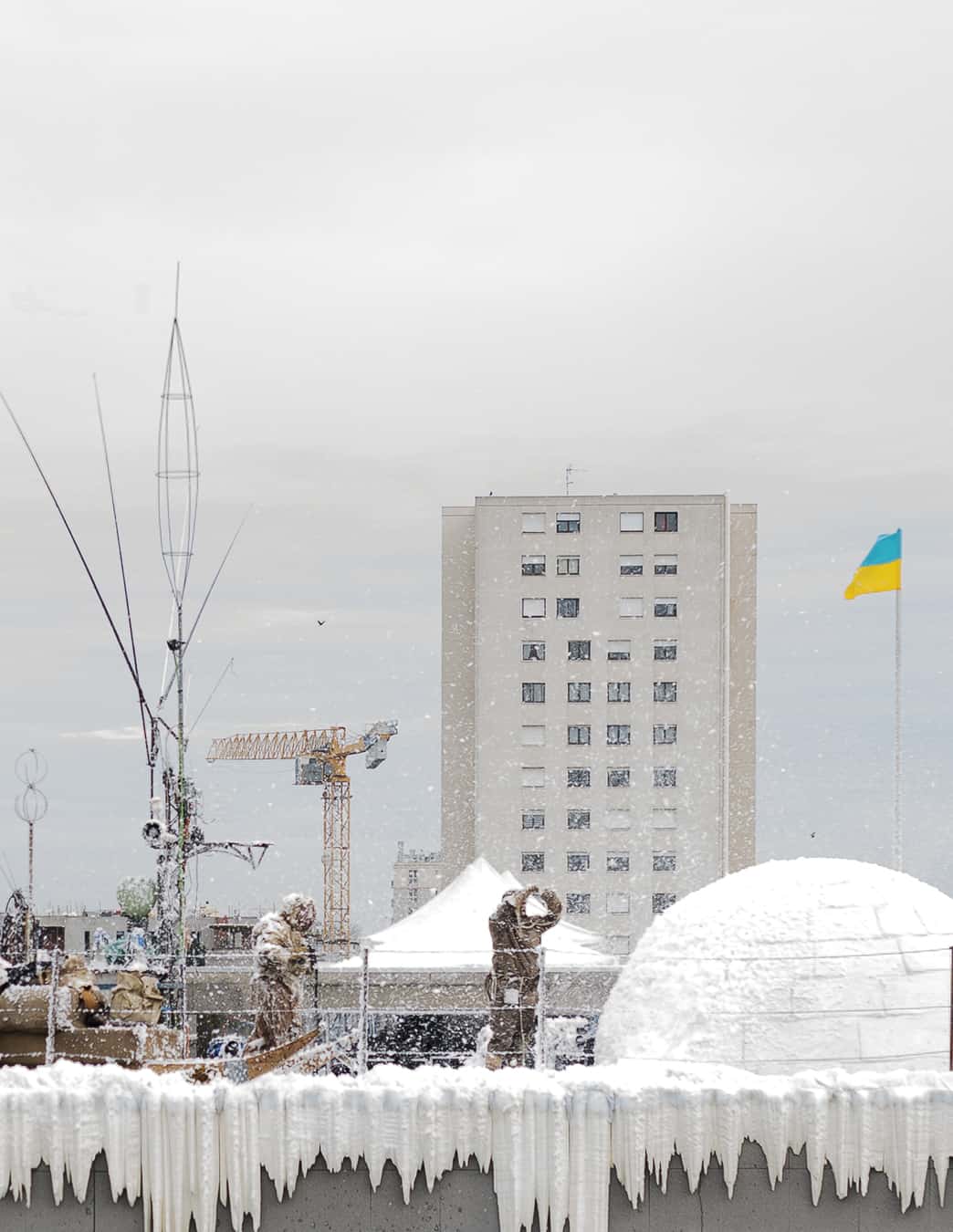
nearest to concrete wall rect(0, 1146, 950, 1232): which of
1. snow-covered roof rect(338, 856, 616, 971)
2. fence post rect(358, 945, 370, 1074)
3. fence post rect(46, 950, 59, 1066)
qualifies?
fence post rect(358, 945, 370, 1074)

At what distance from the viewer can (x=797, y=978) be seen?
15922 mm

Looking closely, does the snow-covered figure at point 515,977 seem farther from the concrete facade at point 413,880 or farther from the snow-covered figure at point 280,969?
the concrete facade at point 413,880

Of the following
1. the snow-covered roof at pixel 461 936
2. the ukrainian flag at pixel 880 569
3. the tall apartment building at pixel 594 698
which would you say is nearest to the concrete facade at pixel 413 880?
the tall apartment building at pixel 594 698

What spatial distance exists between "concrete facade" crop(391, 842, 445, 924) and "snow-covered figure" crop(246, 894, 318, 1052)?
152 ft

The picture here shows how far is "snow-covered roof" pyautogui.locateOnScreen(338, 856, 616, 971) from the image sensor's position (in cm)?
3136

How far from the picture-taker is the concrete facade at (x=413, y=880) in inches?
2470

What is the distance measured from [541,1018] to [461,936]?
1704 centimetres

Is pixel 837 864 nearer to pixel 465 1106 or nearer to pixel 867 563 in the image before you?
pixel 867 563

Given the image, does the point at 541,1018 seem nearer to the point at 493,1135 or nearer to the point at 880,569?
the point at 493,1135

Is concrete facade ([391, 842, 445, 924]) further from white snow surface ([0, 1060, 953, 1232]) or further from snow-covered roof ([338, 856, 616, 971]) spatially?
white snow surface ([0, 1060, 953, 1232])

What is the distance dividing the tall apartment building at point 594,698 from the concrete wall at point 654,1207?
46.7m

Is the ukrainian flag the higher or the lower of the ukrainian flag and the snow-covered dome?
the higher

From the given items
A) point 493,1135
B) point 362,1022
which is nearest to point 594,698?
point 362,1022

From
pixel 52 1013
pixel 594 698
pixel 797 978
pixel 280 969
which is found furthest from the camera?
pixel 594 698
